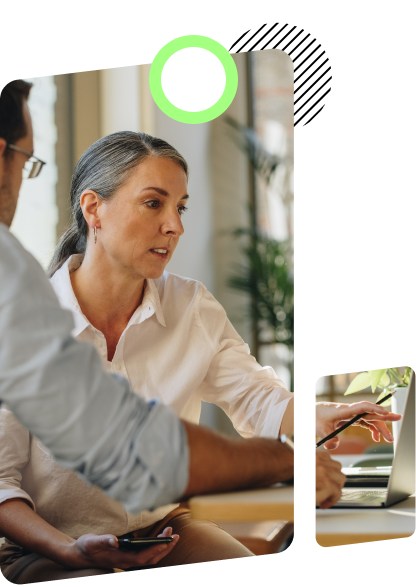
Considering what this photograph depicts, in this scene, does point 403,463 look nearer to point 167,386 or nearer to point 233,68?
point 167,386

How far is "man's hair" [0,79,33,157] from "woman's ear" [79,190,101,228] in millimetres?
148

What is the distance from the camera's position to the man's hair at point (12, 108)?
945 millimetres

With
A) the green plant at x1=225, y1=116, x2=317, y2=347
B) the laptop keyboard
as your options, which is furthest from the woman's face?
the laptop keyboard

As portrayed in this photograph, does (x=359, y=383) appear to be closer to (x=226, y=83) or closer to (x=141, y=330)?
(x=141, y=330)

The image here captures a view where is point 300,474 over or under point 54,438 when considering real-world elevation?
under

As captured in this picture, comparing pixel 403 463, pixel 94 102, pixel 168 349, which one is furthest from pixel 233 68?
pixel 403 463

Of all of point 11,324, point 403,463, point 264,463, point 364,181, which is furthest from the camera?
point 403,463

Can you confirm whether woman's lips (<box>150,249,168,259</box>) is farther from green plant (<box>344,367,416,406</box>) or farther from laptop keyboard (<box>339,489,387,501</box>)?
laptop keyboard (<box>339,489,387,501</box>)

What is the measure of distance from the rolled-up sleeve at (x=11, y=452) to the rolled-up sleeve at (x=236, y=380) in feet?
0.88

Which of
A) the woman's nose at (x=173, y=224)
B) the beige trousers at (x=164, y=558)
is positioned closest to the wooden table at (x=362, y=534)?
the beige trousers at (x=164, y=558)

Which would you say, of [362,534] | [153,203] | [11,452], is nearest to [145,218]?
[153,203]

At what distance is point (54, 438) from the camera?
67cm

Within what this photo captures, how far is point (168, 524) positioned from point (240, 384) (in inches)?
8.9

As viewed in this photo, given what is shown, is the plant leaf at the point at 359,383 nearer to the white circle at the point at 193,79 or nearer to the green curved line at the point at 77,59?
the white circle at the point at 193,79
